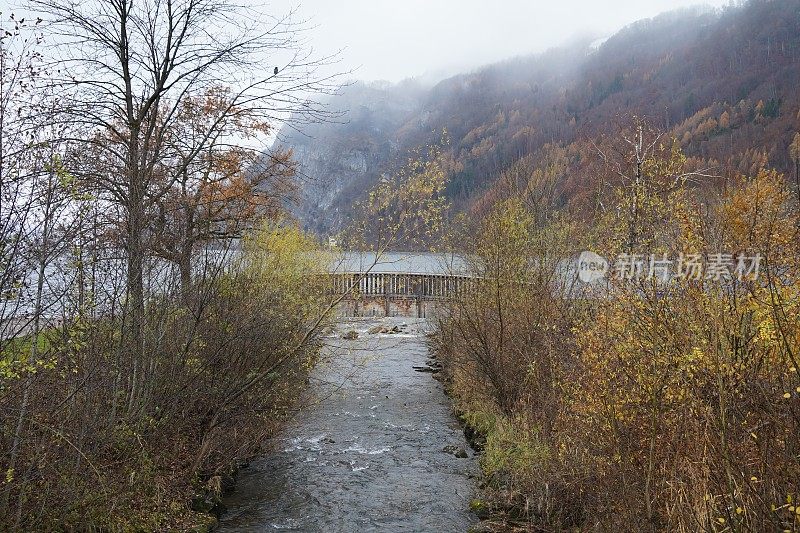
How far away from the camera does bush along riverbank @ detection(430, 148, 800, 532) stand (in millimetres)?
3855

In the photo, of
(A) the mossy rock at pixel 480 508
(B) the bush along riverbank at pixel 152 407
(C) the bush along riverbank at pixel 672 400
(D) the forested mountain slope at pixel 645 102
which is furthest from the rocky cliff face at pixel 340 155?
(A) the mossy rock at pixel 480 508

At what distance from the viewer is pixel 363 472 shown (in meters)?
8.98

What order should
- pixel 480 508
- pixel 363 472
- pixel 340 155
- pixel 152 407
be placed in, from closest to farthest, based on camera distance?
1. pixel 152 407
2. pixel 480 508
3. pixel 363 472
4. pixel 340 155

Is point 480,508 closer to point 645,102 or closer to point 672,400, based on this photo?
point 672,400

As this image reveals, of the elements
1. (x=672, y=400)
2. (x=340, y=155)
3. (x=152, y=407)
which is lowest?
(x=152, y=407)

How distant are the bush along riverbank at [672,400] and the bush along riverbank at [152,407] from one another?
3463 millimetres

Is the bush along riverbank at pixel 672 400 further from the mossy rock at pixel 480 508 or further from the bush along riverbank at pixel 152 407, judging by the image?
the bush along riverbank at pixel 152 407

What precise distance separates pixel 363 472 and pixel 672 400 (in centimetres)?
524

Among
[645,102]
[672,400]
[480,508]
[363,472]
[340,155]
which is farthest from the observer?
[645,102]

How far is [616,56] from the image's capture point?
468 ft

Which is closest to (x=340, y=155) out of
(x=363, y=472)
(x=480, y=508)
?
(x=363, y=472)

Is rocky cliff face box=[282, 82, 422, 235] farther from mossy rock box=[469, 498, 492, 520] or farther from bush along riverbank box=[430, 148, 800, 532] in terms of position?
mossy rock box=[469, 498, 492, 520]

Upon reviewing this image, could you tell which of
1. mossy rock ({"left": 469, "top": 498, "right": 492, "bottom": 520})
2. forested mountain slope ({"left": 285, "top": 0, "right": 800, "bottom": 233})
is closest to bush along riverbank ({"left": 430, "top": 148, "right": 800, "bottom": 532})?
mossy rock ({"left": 469, "top": 498, "right": 492, "bottom": 520})

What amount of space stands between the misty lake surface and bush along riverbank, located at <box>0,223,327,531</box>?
1.70ft
